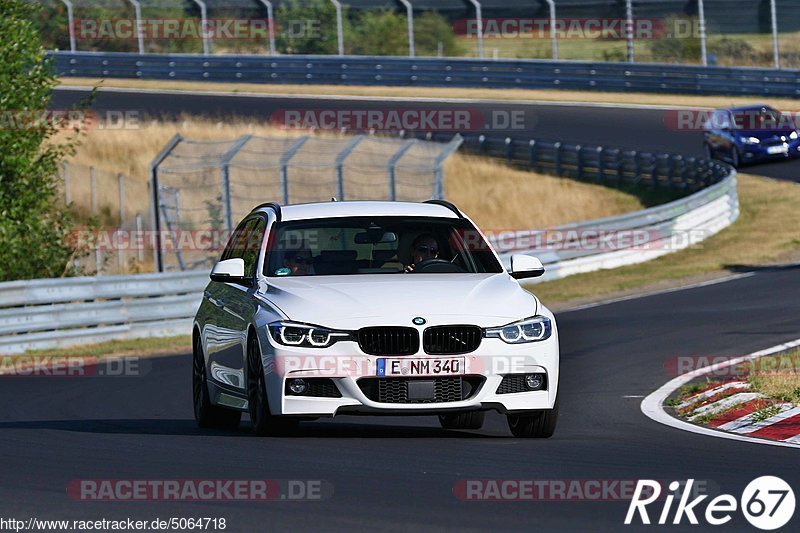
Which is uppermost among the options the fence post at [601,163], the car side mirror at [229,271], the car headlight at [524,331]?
the car side mirror at [229,271]

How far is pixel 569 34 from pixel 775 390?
131 ft

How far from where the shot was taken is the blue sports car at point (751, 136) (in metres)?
36.4

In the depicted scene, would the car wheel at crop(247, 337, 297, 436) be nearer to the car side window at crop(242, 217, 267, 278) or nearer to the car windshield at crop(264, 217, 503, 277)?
the car windshield at crop(264, 217, 503, 277)

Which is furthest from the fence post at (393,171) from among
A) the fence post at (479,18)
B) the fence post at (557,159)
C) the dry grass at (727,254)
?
the fence post at (479,18)

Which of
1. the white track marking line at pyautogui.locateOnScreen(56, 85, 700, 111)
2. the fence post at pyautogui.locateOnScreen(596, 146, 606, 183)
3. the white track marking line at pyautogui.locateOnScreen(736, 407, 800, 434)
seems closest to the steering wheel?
the white track marking line at pyautogui.locateOnScreen(736, 407, 800, 434)

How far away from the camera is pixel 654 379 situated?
1411 cm

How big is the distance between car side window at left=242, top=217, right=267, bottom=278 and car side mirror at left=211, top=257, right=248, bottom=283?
0.18m

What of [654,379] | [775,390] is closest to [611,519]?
[775,390]

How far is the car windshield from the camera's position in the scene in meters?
10.2

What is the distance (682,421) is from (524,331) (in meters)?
2.31

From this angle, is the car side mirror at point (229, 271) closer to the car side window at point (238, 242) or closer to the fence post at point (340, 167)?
the car side window at point (238, 242)

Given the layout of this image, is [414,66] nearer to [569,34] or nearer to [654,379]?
[569,34]

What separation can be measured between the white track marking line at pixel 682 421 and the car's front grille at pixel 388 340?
2.19 metres

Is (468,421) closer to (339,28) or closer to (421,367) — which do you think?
(421,367)
